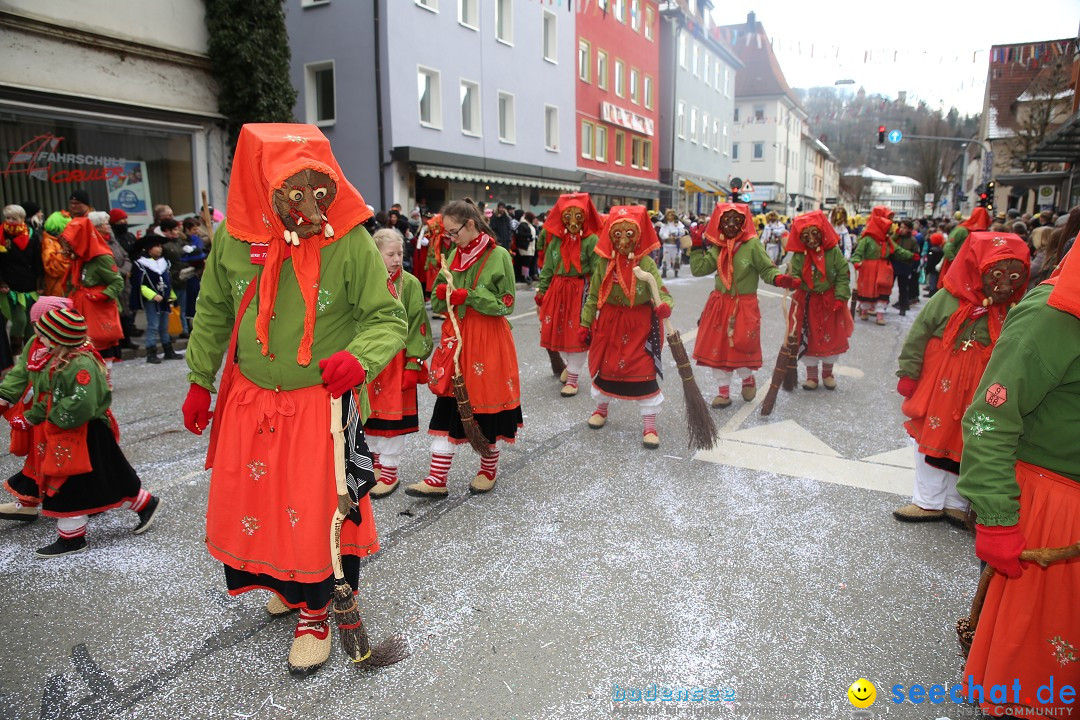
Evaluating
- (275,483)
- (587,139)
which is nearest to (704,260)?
(275,483)

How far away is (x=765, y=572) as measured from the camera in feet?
12.3

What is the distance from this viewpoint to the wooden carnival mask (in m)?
2.65

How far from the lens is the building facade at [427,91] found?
63.1 ft

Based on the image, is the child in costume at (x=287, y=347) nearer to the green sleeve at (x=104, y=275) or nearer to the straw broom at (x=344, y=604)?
the straw broom at (x=344, y=604)

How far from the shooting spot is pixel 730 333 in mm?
6855

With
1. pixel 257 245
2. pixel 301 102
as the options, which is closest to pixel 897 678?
pixel 257 245

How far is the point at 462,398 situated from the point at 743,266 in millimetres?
3426

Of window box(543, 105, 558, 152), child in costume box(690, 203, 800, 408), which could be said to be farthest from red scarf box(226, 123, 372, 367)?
window box(543, 105, 558, 152)

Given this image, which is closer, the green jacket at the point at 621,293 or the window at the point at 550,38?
the green jacket at the point at 621,293

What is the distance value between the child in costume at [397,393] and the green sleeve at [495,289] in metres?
0.34

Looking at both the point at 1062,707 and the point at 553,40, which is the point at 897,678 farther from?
the point at 553,40

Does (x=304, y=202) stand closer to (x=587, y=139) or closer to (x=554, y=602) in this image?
(x=554, y=602)

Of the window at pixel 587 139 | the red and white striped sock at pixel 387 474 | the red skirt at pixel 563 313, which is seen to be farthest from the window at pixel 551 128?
the red and white striped sock at pixel 387 474

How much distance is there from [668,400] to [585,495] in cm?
270
